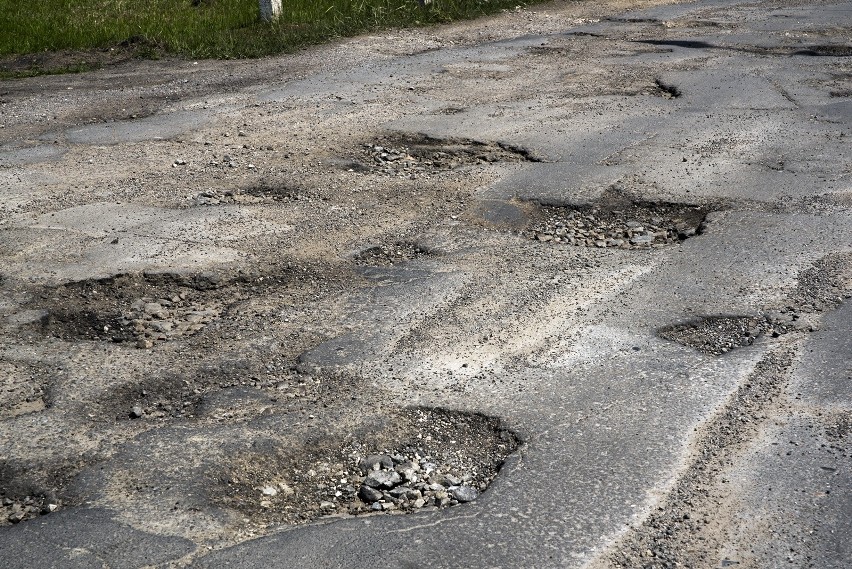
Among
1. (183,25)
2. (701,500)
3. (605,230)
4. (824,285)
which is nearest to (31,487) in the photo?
(701,500)

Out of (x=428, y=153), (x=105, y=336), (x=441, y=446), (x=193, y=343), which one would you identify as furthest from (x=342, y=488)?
(x=428, y=153)

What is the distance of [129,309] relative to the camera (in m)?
4.95

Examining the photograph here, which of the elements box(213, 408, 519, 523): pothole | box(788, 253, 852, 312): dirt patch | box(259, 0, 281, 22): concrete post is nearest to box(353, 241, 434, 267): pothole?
box(213, 408, 519, 523): pothole

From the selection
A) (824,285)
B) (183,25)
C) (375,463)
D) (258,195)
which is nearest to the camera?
(375,463)

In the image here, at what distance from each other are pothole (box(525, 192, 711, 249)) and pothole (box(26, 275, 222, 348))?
2065mm

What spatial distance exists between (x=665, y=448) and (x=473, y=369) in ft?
3.17

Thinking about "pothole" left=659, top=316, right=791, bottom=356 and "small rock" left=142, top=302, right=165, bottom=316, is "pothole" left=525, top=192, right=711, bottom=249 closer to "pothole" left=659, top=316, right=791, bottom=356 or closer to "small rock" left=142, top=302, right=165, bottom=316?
"pothole" left=659, top=316, right=791, bottom=356

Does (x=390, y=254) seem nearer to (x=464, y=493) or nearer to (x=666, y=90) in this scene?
(x=464, y=493)

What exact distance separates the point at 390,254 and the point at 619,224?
1454 millimetres

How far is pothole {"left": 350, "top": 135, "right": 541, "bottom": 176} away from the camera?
7.11 meters

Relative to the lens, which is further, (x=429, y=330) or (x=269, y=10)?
(x=269, y=10)

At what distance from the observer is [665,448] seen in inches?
146

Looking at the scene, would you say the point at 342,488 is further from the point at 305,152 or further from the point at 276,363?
the point at 305,152

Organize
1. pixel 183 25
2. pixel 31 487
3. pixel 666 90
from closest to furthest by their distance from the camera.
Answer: pixel 31 487, pixel 666 90, pixel 183 25
